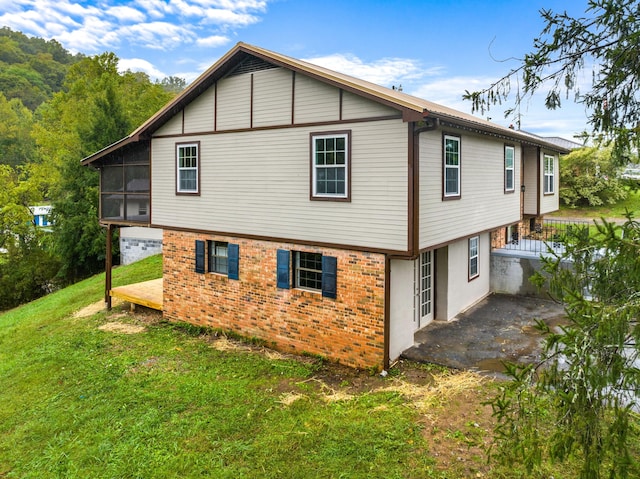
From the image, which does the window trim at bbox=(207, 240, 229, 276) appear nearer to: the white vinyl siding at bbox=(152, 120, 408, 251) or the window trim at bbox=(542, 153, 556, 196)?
the white vinyl siding at bbox=(152, 120, 408, 251)

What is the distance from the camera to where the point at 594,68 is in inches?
185

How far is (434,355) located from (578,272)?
6.34m

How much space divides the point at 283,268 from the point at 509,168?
329 inches

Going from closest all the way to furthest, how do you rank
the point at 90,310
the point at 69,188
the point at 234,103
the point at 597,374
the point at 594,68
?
the point at 597,374, the point at 594,68, the point at 234,103, the point at 90,310, the point at 69,188

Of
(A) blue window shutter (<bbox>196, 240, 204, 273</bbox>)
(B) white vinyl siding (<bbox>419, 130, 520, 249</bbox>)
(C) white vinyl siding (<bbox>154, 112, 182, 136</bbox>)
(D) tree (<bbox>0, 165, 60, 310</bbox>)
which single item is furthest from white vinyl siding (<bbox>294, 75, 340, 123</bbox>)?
(D) tree (<bbox>0, 165, 60, 310</bbox>)

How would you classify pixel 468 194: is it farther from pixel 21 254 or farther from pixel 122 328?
pixel 21 254

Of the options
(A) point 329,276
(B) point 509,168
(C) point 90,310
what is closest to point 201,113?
(A) point 329,276

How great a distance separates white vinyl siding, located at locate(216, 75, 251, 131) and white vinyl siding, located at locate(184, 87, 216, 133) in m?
0.27

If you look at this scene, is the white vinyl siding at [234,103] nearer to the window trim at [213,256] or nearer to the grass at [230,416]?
the window trim at [213,256]

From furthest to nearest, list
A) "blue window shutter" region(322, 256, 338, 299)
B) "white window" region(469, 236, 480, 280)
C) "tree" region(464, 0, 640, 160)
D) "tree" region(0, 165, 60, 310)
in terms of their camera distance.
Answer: "tree" region(0, 165, 60, 310)
"white window" region(469, 236, 480, 280)
"blue window shutter" region(322, 256, 338, 299)
"tree" region(464, 0, 640, 160)

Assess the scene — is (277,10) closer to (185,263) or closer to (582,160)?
(185,263)

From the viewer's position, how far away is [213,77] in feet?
37.2

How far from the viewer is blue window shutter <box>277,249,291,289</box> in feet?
34.5

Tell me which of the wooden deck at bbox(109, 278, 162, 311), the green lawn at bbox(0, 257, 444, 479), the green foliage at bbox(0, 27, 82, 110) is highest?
the green foliage at bbox(0, 27, 82, 110)
